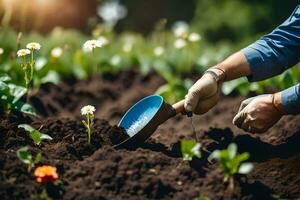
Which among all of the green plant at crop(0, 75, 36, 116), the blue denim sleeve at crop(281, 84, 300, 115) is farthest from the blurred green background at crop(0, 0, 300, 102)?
the blue denim sleeve at crop(281, 84, 300, 115)

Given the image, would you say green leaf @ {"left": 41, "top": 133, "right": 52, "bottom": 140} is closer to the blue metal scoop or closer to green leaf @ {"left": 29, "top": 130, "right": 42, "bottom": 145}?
green leaf @ {"left": 29, "top": 130, "right": 42, "bottom": 145}

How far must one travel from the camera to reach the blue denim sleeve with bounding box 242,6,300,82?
3.58 meters

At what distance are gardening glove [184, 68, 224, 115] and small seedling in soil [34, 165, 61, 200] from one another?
35.9 inches

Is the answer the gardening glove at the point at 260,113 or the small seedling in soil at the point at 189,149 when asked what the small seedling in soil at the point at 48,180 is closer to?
the small seedling in soil at the point at 189,149

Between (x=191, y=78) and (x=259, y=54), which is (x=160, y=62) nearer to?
(x=191, y=78)

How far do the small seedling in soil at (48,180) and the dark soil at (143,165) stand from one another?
11 mm

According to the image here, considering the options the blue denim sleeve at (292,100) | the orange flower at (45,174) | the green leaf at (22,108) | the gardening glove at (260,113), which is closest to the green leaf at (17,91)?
the green leaf at (22,108)

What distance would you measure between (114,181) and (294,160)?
37.1 inches

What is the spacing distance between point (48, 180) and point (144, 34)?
11.3 metres

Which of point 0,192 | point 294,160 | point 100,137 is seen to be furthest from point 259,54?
point 0,192

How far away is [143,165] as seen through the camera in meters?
2.98

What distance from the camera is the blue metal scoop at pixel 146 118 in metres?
3.34

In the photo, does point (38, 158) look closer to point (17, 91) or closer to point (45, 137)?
point (45, 137)

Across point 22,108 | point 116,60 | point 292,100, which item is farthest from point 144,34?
point 292,100
